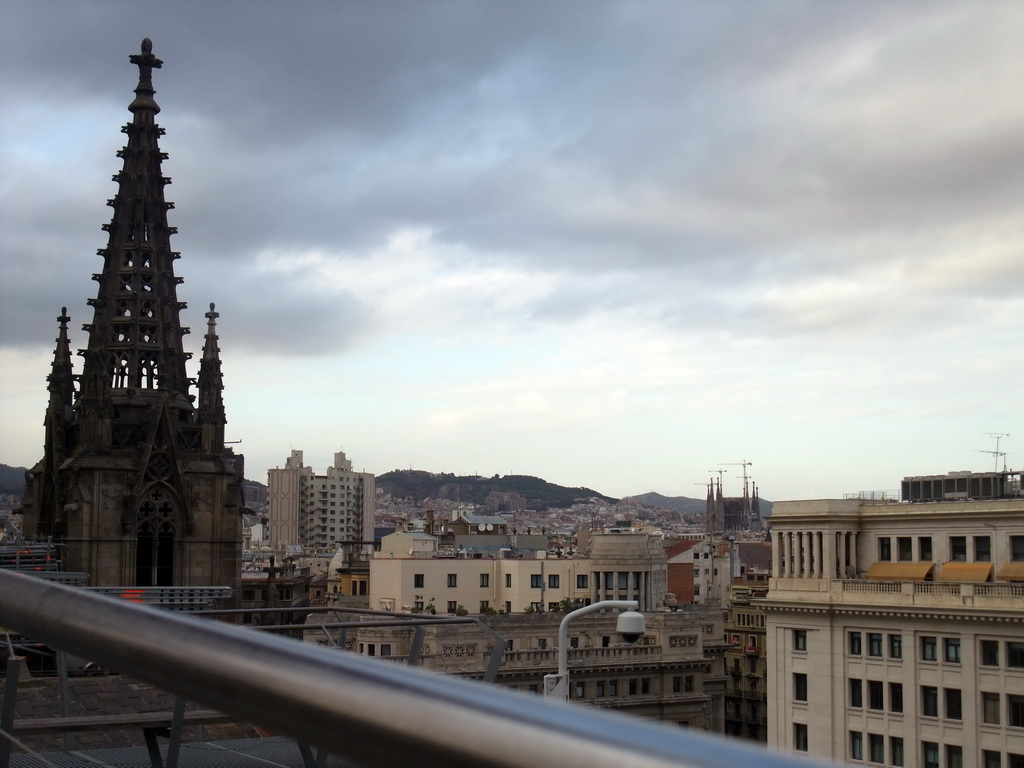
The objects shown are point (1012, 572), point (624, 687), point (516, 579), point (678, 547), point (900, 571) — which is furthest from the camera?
point (678, 547)

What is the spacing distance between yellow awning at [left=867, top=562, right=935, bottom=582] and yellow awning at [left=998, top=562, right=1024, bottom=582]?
319 centimetres

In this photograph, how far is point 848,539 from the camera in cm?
5362

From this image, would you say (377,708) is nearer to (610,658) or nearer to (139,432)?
(139,432)

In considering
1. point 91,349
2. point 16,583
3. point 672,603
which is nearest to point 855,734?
point 91,349

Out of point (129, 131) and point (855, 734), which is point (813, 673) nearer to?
point (855, 734)

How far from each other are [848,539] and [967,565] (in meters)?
5.83

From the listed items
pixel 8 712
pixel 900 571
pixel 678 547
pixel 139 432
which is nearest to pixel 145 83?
pixel 139 432

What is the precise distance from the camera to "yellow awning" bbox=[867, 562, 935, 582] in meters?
50.1

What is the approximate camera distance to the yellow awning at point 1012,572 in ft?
153

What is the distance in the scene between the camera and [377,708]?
4.25 feet

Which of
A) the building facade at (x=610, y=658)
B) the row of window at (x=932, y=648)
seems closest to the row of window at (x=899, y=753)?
the row of window at (x=932, y=648)

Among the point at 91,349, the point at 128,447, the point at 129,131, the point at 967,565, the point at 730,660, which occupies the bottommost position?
the point at 730,660

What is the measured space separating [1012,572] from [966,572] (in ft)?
6.09

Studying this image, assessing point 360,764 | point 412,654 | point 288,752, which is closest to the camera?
point 360,764
